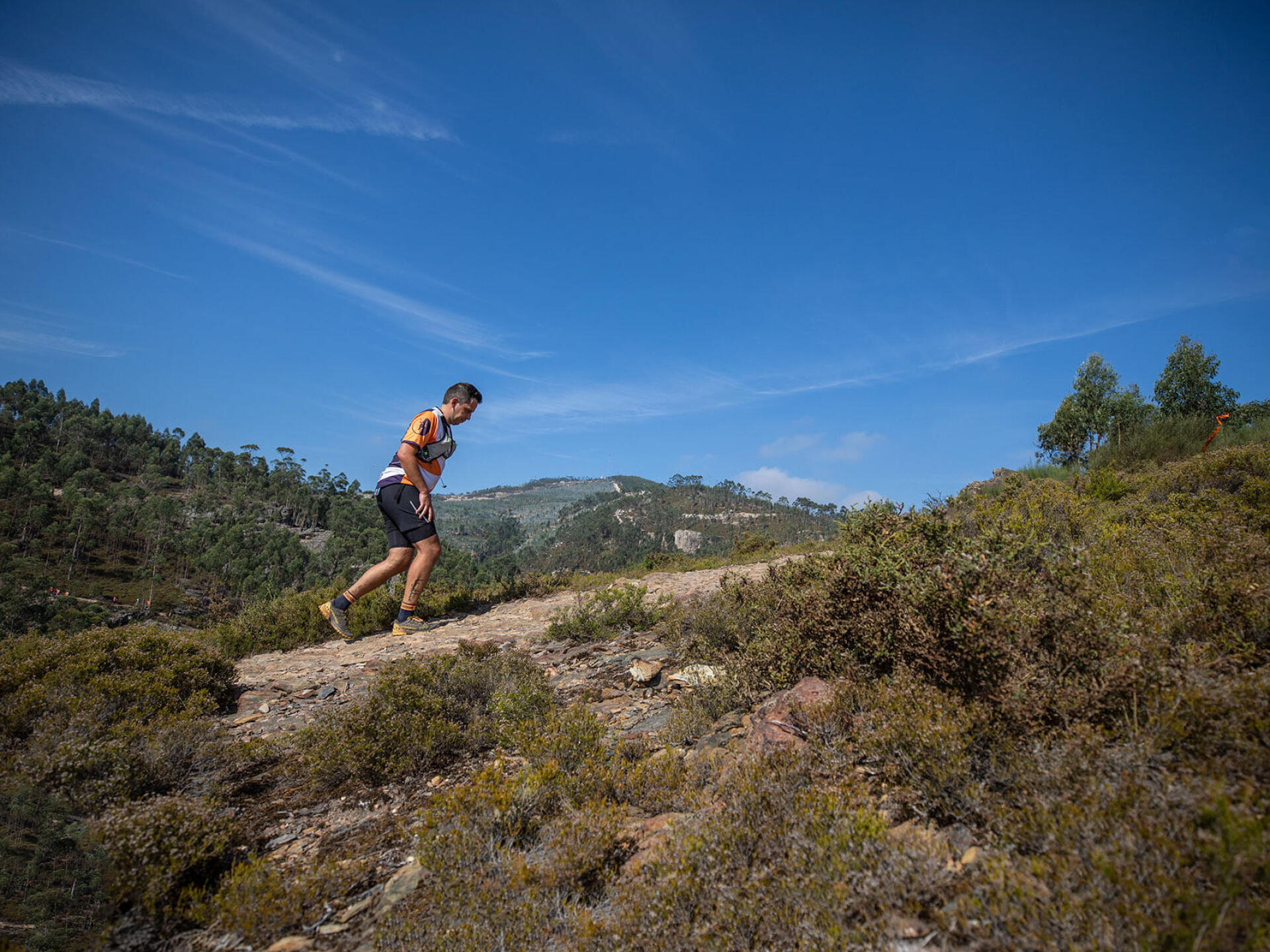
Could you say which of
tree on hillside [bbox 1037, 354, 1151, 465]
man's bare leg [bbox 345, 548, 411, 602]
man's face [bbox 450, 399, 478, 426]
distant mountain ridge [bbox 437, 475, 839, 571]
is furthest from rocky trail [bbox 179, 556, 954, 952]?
distant mountain ridge [bbox 437, 475, 839, 571]

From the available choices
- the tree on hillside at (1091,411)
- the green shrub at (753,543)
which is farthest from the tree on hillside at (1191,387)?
the green shrub at (753,543)

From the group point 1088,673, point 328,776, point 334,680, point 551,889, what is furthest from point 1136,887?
point 334,680

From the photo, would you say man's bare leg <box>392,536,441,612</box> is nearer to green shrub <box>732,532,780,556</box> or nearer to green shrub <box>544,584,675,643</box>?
green shrub <box>544,584,675,643</box>

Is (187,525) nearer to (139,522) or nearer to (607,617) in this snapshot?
(139,522)

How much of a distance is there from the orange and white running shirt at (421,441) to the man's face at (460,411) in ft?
0.66

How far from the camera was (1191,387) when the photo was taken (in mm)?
33625

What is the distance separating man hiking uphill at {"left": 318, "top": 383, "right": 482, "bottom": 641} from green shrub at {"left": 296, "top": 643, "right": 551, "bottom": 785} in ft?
8.02

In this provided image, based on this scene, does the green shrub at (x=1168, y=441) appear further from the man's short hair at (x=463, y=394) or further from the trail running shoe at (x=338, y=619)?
the trail running shoe at (x=338, y=619)

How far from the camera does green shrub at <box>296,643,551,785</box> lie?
3.48 m

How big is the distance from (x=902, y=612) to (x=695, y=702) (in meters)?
1.50

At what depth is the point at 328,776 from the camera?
346cm

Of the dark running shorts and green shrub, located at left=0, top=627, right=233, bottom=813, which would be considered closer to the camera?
green shrub, located at left=0, top=627, right=233, bottom=813

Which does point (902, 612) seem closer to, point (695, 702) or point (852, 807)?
point (852, 807)

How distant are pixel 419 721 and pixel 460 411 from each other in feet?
14.3
